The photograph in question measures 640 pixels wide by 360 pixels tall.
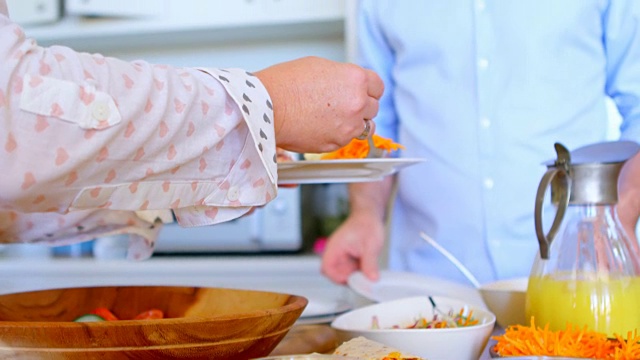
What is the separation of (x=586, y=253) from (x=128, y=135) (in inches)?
19.2

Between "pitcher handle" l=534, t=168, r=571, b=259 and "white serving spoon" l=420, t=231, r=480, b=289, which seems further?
"white serving spoon" l=420, t=231, r=480, b=289

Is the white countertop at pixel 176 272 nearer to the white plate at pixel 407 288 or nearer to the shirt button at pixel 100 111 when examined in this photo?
the white plate at pixel 407 288

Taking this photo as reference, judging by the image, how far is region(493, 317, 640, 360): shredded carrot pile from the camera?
641 mm

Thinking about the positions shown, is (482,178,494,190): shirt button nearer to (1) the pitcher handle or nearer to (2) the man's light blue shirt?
(2) the man's light blue shirt

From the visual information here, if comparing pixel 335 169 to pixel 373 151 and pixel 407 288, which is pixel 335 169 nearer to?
pixel 373 151

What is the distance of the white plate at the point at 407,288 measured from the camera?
3.59 feet

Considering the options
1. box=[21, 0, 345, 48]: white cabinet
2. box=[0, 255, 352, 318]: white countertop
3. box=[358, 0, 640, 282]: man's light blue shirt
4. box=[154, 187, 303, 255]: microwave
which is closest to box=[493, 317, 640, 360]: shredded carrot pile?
box=[358, 0, 640, 282]: man's light blue shirt

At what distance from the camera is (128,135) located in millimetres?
620

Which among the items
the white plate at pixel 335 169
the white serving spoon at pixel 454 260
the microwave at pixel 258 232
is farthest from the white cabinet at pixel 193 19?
the white plate at pixel 335 169

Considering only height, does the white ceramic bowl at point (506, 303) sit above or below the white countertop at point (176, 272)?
above

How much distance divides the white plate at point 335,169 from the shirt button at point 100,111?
1.10ft

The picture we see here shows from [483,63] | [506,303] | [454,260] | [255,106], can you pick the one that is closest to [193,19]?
[483,63]

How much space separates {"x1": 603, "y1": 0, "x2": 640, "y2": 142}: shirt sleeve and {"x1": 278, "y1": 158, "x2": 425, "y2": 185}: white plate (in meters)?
0.57

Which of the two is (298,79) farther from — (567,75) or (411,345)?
(567,75)
